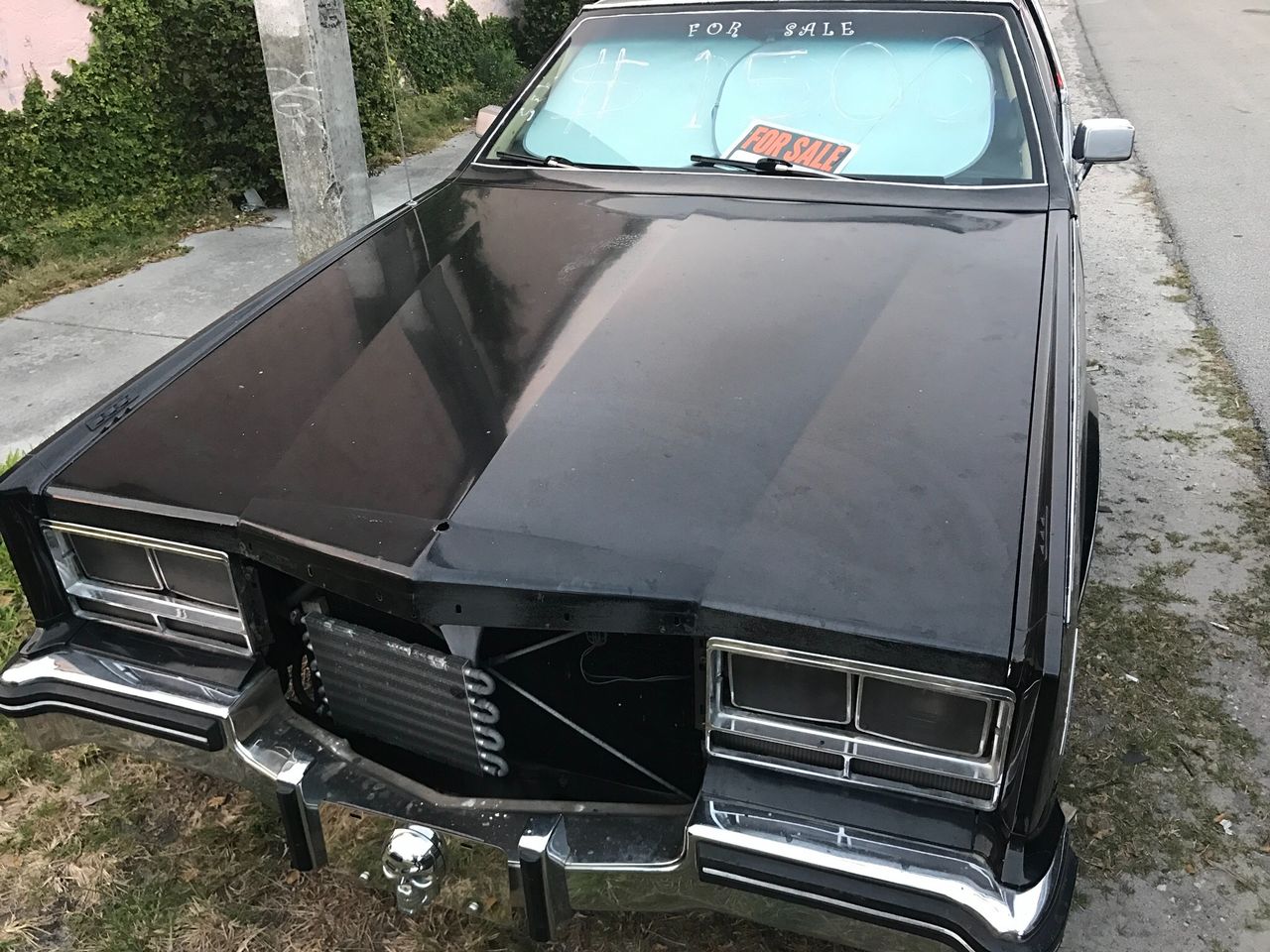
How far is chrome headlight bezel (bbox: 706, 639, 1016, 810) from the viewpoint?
4.83ft

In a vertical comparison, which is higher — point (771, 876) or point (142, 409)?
point (142, 409)

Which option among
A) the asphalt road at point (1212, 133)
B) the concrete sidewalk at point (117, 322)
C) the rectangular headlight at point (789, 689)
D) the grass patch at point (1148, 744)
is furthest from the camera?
the asphalt road at point (1212, 133)

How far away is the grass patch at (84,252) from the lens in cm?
549

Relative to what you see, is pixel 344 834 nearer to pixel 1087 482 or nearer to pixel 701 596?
pixel 701 596

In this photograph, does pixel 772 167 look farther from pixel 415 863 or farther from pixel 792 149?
pixel 415 863

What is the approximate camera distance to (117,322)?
5098 millimetres

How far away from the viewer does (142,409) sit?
7.03 ft

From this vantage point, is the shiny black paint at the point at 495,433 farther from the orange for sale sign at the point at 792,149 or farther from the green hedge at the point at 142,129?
the green hedge at the point at 142,129

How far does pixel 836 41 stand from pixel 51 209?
487 cm

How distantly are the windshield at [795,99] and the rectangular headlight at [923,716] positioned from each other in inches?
66.2

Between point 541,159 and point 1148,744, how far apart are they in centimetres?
236

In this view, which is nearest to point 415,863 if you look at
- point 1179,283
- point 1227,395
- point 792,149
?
point 792,149

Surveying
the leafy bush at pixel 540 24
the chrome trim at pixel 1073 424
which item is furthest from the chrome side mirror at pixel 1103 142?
the leafy bush at pixel 540 24

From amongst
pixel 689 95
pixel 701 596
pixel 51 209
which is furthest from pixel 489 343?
pixel 51 209
